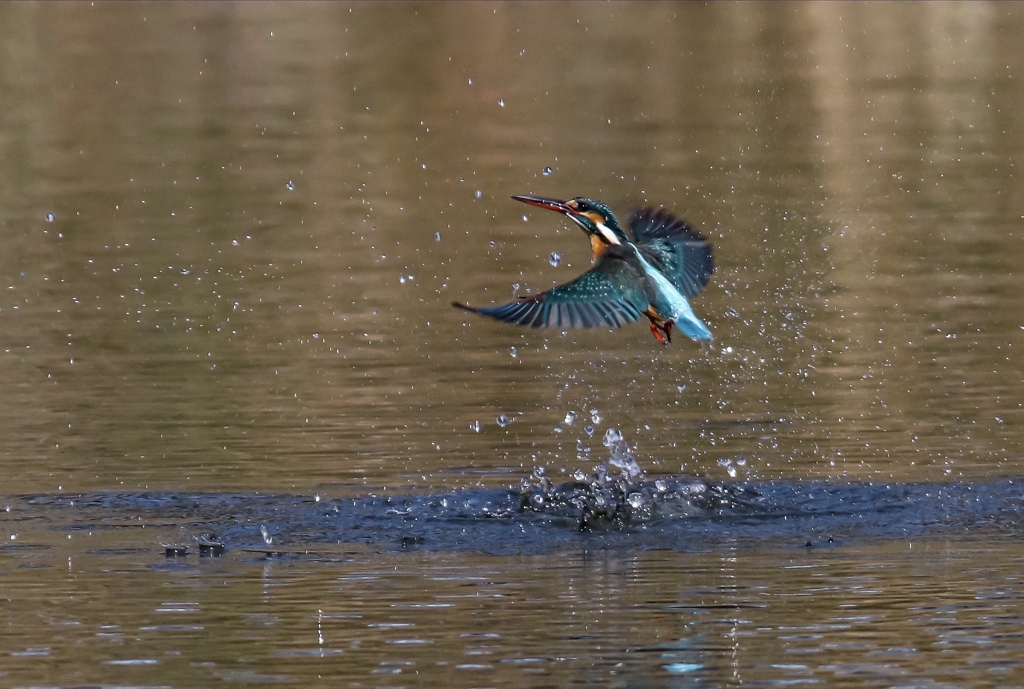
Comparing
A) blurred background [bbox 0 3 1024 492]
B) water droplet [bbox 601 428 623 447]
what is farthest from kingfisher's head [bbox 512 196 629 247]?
blurred background [bbox 0 3 1024 492]

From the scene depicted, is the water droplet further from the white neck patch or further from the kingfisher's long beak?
the kingfisher's long beak

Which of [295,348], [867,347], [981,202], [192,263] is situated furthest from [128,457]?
[981,202]

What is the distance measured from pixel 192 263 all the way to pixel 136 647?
855 centimetres

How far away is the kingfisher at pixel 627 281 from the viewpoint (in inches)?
289

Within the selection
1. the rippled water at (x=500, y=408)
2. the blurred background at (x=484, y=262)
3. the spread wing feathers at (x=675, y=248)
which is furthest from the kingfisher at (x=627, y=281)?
the blurred background at (x=484, y=262)

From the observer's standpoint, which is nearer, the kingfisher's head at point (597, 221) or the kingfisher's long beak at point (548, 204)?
the kingfisher's long beak at point (548, 204)

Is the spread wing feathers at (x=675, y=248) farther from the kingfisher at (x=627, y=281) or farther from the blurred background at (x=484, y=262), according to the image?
the blurred background at (x=484, y=262)

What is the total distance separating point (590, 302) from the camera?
7453mm

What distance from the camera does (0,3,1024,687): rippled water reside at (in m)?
6.36

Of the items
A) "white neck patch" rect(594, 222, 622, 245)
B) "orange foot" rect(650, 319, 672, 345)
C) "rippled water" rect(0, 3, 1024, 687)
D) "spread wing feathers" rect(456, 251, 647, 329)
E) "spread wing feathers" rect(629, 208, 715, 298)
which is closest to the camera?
"rippled water" rect(0, 3, 1024, 687)

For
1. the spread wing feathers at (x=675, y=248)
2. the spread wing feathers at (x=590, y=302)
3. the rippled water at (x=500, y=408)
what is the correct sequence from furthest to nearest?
1. the spread wing feathers at (x=675, y=248)
2. the spread wing feathers at (x=590, y=302)
3. the rippled water at (x=500, y=408)

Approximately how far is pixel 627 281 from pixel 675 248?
826mm

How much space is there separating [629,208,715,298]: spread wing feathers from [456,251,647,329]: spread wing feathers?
1.83 ft

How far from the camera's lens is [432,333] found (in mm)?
12023
